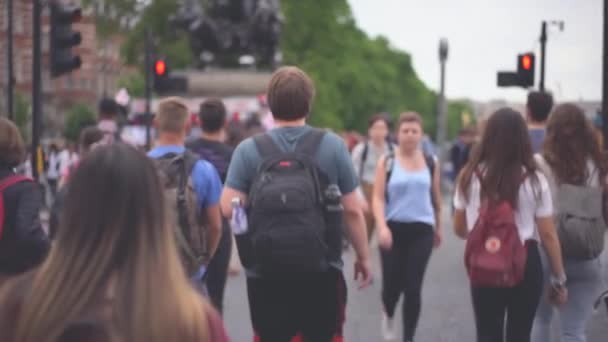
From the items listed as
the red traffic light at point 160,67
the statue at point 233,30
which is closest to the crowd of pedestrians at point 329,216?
the red traffic light at point 160,67

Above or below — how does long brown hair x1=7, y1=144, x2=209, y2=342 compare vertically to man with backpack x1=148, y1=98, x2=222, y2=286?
above

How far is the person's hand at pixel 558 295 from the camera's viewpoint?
273 inches

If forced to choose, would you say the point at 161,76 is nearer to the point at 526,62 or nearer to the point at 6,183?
the point at 526,62

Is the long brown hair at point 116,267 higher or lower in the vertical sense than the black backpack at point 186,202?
higher

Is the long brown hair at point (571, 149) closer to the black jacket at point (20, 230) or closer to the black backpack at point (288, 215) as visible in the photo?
the black backpack at point (288, 215)

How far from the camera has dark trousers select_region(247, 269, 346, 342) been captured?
6082 millimetres

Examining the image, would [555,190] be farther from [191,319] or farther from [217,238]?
[191,319]

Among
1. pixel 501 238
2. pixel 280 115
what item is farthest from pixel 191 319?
pixel 501 238

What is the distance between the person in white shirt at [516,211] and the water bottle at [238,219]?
4.21ft

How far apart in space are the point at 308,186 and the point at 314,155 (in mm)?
254

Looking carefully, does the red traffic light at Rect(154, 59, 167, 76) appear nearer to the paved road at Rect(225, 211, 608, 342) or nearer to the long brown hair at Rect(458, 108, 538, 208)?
the paved road at Rect(225, 211, 608, 342)

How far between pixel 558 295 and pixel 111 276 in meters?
4.31

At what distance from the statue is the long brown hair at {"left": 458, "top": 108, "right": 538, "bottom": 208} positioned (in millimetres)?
32463

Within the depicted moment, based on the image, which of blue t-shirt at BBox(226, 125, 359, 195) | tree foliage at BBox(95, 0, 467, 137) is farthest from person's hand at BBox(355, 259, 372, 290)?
tree foliage at BBox(95, 0, 467, 137)
